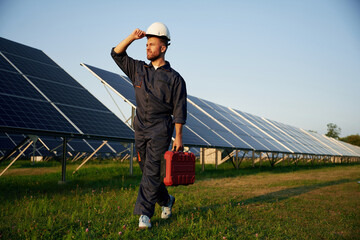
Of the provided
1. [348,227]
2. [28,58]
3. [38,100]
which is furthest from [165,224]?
[28,58]

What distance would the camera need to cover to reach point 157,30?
3.71 meters

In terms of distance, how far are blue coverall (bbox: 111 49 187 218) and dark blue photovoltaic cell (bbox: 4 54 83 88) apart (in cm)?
555

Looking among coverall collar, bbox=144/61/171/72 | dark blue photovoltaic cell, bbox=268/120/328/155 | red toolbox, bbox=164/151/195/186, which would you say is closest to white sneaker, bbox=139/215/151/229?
red toolbox, bbox=164/151/195/186

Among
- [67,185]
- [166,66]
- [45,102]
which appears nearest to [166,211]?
[166,66]

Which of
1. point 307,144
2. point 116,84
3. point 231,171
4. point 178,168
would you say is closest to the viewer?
point 178,168

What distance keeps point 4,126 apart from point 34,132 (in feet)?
2.38

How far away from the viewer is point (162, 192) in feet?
12.7

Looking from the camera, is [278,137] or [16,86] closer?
[16,86]

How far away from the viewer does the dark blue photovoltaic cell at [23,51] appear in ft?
30.6

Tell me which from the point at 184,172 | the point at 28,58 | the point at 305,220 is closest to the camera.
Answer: the point at 184,172

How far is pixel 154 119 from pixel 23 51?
7985 millimetres

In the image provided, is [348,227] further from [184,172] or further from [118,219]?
[118,219]

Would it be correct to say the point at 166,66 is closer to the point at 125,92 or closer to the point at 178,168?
the point at 178,168

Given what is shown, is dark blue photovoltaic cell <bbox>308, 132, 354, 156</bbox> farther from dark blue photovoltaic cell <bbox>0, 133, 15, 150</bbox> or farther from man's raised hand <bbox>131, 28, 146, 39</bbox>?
man's raised hand <bbox>131, 28, 146, 39</bbox>
